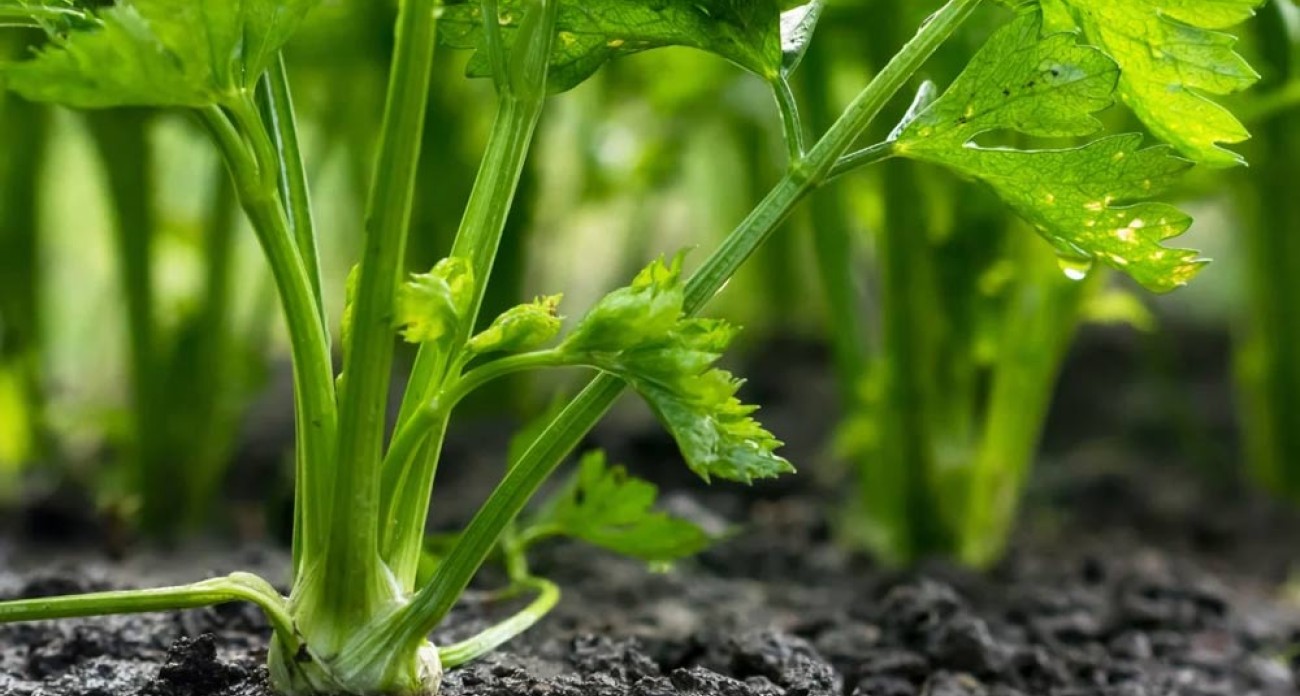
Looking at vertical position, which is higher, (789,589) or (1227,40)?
(1227,40)

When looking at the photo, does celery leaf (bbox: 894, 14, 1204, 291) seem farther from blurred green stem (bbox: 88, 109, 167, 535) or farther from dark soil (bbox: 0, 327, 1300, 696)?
blurred green stem (bbox: 88, 109, 167, 535)

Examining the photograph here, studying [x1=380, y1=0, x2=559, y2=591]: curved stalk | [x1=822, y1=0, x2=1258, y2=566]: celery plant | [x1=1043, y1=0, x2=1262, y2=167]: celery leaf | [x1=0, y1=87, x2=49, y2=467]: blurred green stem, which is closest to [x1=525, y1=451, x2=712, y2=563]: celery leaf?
[x1=380, y1=0, x2=559, y2=591]: curved stalk

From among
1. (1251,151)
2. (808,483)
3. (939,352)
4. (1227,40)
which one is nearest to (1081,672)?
(939,352)

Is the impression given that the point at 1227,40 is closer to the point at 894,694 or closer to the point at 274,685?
the point at 894,694

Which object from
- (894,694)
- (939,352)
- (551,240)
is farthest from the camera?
(551,240)

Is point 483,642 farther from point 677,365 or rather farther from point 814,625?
point 814,625
